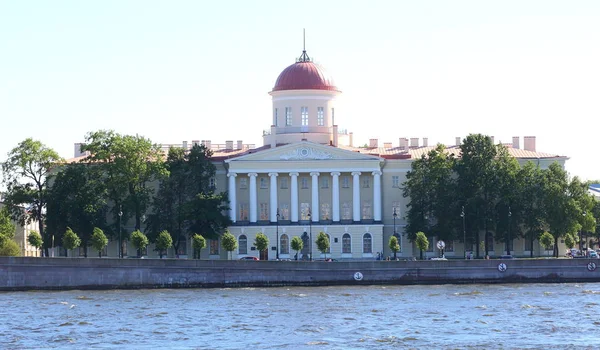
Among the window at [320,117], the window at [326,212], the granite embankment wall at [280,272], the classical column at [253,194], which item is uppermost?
the window at [320,117]

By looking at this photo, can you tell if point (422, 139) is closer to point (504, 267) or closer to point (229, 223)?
point (229, 223)

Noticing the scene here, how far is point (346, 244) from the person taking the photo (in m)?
107

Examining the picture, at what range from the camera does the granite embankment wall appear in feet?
268

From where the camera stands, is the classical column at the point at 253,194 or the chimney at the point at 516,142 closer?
the classical column at the point at 253,194

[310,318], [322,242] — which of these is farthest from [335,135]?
[310,318]

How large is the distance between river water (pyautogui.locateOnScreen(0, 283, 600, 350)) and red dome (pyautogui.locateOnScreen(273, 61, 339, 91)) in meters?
32.4

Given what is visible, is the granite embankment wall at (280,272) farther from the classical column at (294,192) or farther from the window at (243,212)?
the window at (243,212)

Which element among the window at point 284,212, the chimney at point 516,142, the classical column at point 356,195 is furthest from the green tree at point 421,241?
the chimney at point 516,142

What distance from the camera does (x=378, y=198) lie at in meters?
108

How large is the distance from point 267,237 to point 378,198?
28.4ft

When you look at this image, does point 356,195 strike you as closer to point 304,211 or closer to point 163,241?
point 304,211

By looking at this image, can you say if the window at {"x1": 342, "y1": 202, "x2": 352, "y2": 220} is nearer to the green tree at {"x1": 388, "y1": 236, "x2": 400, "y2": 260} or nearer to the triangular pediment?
the triangular pediment

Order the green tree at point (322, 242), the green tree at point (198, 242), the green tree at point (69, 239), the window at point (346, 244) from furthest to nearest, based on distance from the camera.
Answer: the window at point (346, 244), the green tree at point (322, 242), the green tree at point (198, 242), the green tree at point (69, 239)

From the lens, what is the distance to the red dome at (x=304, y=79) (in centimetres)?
11181
